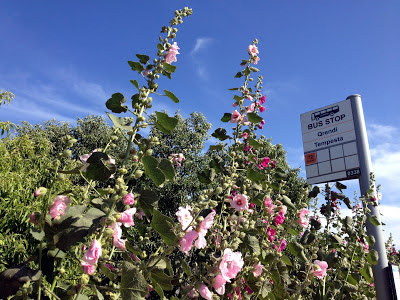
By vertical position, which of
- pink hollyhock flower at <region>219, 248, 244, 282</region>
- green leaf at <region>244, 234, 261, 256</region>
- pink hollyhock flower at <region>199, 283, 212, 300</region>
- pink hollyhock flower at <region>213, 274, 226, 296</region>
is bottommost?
pink hollyhock flower at <region>199, 283, 212, 300</region>

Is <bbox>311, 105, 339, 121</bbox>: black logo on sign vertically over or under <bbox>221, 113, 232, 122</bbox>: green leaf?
over

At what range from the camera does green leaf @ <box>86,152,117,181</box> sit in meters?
1.09

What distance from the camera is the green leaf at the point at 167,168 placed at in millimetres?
1136

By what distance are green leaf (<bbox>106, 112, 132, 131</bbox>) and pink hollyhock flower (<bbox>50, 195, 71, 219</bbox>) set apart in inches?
12.7

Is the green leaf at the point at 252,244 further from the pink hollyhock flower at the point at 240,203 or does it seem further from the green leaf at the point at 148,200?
the green leaf at the point at 148,200

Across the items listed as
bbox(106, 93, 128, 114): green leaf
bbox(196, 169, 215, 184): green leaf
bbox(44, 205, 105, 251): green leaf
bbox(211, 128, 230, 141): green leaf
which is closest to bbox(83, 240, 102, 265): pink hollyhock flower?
bbox(44, 205, 105, 251): green leaf

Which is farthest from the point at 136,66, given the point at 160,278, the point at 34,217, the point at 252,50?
the point at 252,50

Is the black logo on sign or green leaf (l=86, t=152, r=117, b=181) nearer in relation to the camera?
green leaf (l=86, t=152, r=117, b=181)

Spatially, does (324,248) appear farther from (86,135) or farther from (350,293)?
(86,135)

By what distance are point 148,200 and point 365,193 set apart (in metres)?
2.82

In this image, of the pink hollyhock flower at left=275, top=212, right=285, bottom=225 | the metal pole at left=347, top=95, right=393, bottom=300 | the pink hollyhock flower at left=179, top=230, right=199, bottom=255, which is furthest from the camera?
the metal pole at left=347, top=95, right=393, bottom=300

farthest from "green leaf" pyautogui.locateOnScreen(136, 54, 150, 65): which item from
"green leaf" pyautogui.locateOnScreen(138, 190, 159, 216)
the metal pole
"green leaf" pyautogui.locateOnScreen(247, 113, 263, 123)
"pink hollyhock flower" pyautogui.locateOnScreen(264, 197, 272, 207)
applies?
the metal pole

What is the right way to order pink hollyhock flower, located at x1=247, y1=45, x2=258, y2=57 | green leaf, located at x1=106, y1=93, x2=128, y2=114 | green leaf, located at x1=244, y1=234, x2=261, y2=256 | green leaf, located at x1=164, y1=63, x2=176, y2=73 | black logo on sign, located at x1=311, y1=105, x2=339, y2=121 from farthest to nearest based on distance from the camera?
1. black logo on sign, located at x1=311, y1=105, x2=339, y2=121
2. pink hollyhock flower, located at x1=247, y1=45, x2=258, y2=57
3. green leaf, located at x1=244, y1=234, x2=261, y2=256
4. green leaf, located at x1=164, y1=63, x2=176, y2=73
5. green leaf, located at x1=106, y1=93, x2=128, y2=114

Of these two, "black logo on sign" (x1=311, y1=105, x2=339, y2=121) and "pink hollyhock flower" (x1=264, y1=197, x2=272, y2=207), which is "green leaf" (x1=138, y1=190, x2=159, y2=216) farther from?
"black logo on sign" (x1=311, y1=105, x2=339, y2=121)
